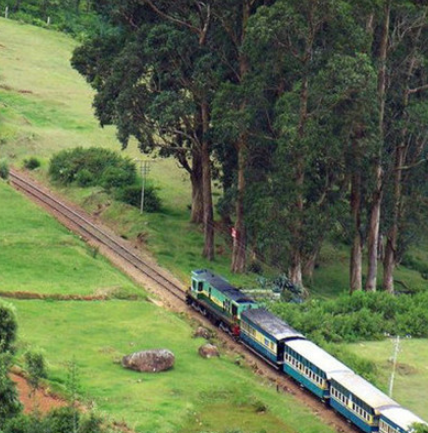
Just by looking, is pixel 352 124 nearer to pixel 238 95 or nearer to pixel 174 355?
pixel 238 95

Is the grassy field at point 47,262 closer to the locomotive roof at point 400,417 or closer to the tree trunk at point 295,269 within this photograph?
the tree trunk at point 295,269

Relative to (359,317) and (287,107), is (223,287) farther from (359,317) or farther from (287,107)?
(287,107)

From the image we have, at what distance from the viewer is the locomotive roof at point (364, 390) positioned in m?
57.8

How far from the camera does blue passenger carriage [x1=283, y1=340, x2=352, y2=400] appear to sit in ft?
204

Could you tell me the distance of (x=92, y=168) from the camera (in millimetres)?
106375

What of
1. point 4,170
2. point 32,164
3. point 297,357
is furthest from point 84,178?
point 297,357

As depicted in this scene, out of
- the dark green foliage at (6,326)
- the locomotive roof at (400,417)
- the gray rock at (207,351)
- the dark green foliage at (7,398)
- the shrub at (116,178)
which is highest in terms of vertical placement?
the dark green foliage at (6,326)

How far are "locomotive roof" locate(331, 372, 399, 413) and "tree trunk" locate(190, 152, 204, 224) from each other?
36.3 metres

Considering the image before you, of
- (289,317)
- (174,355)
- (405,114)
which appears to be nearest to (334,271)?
(405,114)

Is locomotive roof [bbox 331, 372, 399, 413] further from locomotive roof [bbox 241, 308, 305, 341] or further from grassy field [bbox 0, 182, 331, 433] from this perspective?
locomotive roof [bbox 241, 308, 305, 341]

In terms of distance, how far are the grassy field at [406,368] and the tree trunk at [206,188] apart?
19.3 m

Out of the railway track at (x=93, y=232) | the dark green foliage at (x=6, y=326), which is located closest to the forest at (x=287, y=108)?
the railway track at (x=93, y=232)

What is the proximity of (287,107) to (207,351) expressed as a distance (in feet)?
63.2

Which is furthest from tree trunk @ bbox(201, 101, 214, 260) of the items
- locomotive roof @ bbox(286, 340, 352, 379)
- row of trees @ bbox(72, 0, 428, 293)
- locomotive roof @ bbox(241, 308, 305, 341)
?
locomotive roof @ bbox(286, 340, 352, 379)
